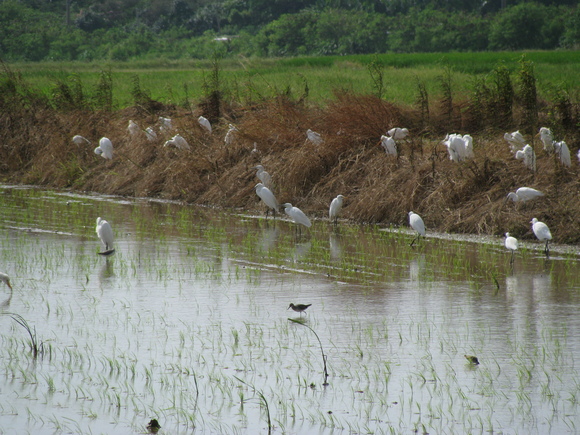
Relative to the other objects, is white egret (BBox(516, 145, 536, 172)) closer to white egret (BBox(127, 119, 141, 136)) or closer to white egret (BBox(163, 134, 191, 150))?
white egret (BBox(163, 134, 191, 150))

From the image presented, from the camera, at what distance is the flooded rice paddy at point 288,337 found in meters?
5.42

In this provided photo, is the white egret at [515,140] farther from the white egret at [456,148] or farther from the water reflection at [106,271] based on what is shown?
the water reflection at [106,271]

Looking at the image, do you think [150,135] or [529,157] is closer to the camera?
[529,157]

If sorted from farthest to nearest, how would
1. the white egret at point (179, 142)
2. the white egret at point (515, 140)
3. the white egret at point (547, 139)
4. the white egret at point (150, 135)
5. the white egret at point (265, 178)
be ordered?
the white egret at point (150, 135) < the white egret at point (179, 142) < the white egret at point (265, 178) < the white egret at point (515, 140) < the white egret at point (547, 139)

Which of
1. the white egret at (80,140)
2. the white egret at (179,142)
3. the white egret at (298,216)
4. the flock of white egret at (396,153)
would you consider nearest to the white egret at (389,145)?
the flock of white egret at (396,153)

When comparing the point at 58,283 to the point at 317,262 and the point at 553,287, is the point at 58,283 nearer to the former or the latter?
the point at 317,262

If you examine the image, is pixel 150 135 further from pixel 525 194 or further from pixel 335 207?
pixel 525 194

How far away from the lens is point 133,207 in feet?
50.6

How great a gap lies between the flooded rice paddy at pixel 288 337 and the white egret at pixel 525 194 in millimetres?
751

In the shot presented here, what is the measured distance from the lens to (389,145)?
1386cm

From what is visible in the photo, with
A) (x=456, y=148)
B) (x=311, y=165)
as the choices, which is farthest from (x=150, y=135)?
(x=456, y=148)

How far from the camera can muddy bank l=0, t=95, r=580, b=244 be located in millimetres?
12078

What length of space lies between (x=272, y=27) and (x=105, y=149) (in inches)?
1335

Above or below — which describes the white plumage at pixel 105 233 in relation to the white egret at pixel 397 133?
below
